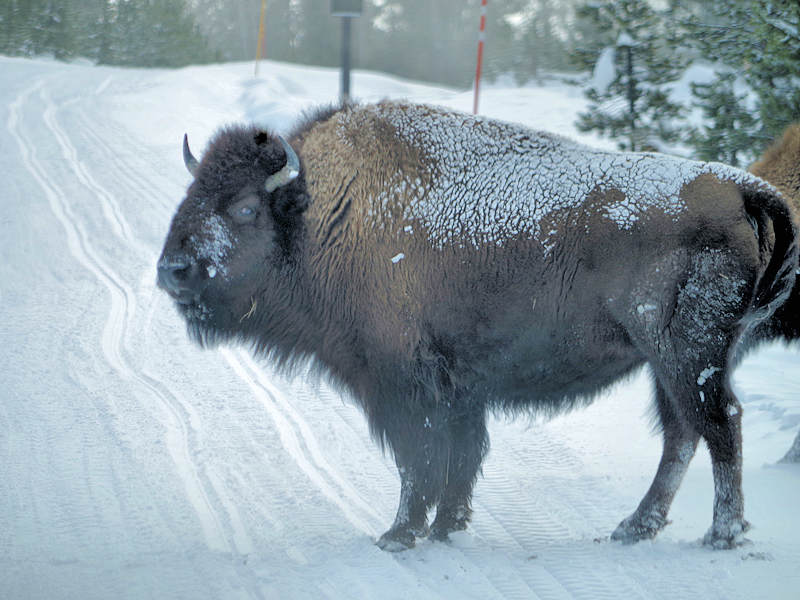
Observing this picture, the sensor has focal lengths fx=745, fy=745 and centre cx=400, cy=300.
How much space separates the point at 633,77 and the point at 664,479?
810 centimetres

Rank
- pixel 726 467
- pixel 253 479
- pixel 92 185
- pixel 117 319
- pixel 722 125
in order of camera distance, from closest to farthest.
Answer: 1. pixel 726 467
2. pixel 253 479
3. pixel 117 319
4. pixel 722 125
5. pixel 92 185

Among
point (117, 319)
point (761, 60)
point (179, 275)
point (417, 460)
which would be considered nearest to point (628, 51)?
point (761, 60)

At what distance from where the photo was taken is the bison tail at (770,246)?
3.42m

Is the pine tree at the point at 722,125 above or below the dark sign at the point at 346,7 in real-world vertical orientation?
below

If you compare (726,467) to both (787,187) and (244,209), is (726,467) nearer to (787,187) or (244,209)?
(787,187)

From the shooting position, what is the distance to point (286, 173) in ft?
12.4

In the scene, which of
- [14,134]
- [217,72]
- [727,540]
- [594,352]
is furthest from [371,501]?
[217,72]

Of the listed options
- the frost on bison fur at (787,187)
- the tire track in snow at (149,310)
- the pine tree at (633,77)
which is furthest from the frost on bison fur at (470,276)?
the pine tree at (633,77)

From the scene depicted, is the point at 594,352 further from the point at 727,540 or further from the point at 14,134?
the point at 14,134

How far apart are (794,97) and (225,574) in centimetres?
629

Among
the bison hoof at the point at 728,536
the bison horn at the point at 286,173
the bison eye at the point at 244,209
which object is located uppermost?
the bison horn at the point at 286,173

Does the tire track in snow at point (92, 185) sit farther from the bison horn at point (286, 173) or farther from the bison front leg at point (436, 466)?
the bison front leg at point (436, 466)

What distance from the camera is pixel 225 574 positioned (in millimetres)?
3258

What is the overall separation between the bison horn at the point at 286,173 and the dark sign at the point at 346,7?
820 centimetres
